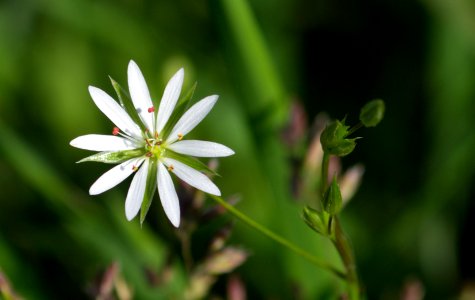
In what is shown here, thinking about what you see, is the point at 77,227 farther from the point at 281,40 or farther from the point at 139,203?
the point at 281,40

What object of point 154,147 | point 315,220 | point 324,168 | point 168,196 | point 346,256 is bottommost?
point 346,256

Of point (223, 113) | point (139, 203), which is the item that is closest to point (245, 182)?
point (223, 113)

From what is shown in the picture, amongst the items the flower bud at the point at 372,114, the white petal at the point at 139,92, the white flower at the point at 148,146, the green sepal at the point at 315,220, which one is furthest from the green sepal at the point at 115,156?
the flower bud at the point at 372,114

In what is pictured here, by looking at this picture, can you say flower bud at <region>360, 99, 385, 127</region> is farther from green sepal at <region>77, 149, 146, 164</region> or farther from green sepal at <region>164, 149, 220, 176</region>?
green sepal at <region>77, 149, 146, 164</region>

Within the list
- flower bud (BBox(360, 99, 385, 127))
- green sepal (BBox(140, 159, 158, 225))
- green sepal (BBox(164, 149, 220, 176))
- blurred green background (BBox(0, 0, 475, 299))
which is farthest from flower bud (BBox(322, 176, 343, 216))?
blurred green background (BBox(0, 0, 475, 299))

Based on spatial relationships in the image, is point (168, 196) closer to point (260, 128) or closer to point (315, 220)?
point (315, 220)

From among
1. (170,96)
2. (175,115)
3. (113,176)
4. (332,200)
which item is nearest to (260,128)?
(175,115)

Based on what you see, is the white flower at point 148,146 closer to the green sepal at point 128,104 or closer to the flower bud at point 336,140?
the green sepal at point 128,104
